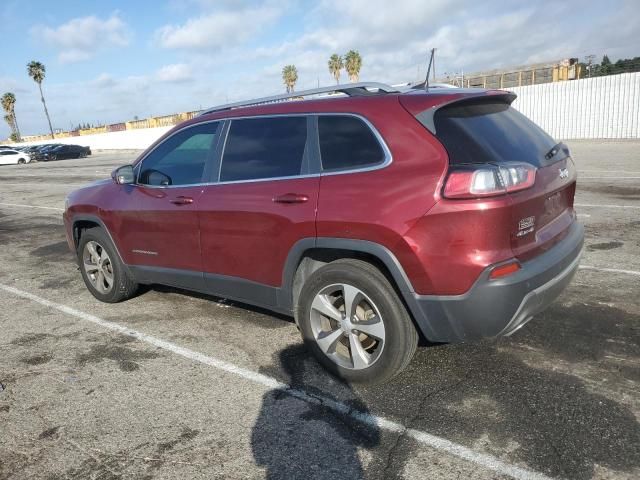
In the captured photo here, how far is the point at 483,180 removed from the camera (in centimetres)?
284

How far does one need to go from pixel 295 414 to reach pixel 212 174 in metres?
1.99

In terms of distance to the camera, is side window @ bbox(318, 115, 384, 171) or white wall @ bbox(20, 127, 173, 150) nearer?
side window @ bbox(318, 115, 384, 171)

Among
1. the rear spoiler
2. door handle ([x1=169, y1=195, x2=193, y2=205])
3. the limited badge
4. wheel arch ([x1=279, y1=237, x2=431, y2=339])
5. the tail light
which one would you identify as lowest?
wheel arch ([x1=279, y1=237, x2=431, y2=339])

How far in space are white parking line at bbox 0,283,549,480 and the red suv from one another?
0.30 meters

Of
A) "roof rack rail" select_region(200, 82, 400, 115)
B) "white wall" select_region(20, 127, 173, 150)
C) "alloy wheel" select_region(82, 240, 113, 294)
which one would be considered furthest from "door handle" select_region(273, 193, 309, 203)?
→ "white wall" select_region(20, 127, 173, 150)

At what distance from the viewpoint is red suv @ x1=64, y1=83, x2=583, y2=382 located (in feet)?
9.56

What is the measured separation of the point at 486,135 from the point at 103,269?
3982mm

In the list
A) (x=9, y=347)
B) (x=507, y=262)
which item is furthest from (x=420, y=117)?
(x=9, y=347)

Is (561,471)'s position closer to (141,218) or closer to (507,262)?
(507,262)

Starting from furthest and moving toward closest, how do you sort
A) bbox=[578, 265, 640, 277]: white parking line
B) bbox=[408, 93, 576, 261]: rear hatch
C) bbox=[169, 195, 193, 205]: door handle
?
bbox=[578, 265, 640, 277]: white parking line, bbox=[169, 195, 193, 205]: door handle, bbox=[408, 93, 576, 261]: rear hatch

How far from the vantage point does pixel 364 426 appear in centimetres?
297

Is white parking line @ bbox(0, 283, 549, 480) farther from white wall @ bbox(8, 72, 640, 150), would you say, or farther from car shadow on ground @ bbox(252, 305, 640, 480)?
white wall @ bbox(8, 72, 640, 150)

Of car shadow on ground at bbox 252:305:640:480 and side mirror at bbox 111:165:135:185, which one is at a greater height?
side mirror at bbox 111:165:135:185

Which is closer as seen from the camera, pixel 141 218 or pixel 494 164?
pixel 494 164
